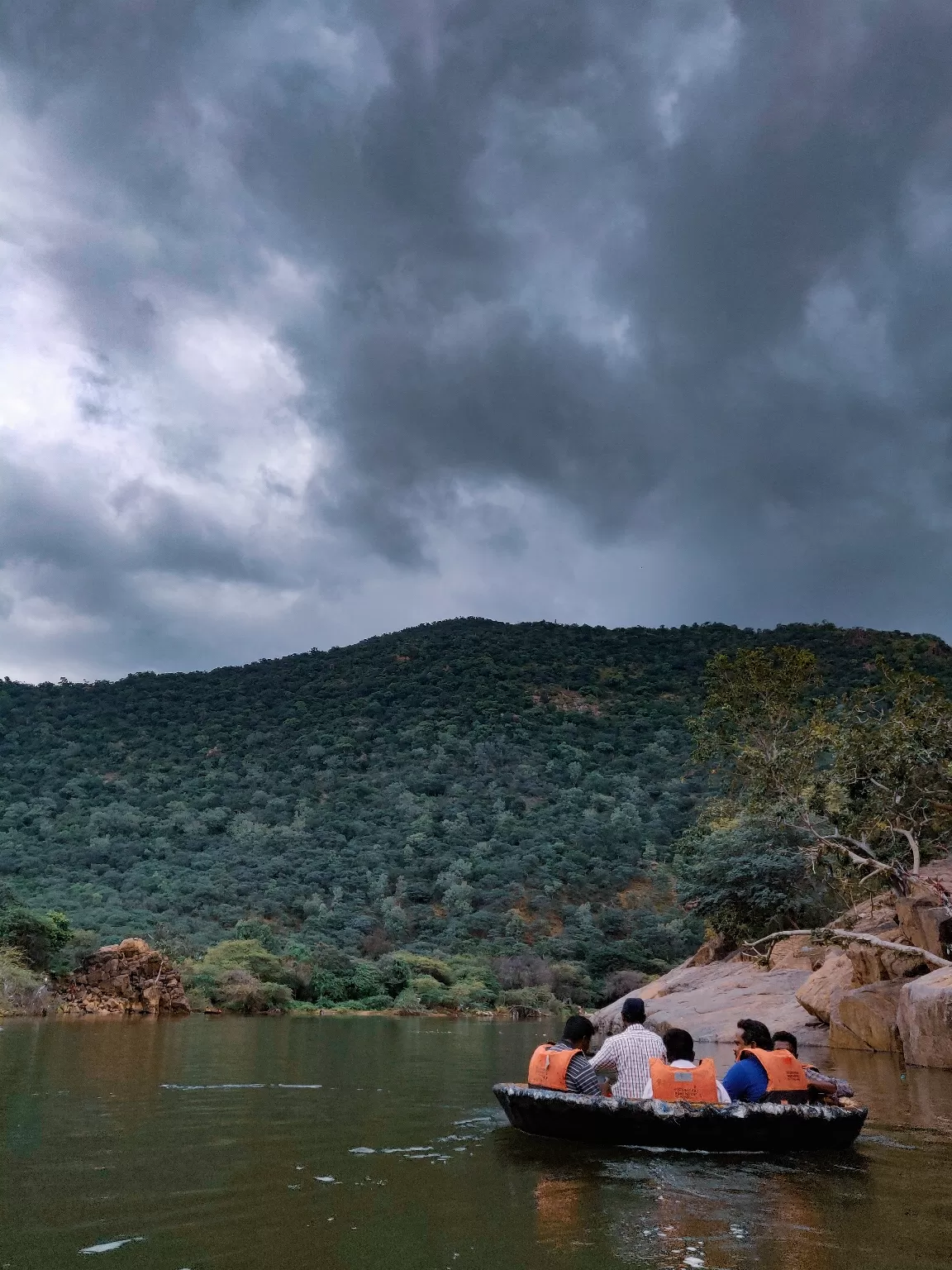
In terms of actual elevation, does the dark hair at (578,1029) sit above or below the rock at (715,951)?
below

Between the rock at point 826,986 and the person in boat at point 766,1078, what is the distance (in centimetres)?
1112

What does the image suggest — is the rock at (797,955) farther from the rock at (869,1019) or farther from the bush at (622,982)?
the bush at (622,982)

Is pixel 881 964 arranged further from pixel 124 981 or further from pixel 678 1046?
pixel 124 981

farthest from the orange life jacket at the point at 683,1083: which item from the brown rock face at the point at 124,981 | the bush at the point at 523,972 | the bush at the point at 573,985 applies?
the bush at the point at 573,985

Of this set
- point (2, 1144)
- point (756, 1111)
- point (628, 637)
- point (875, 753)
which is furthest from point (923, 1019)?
point (628, 637)

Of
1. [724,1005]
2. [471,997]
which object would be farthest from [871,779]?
[471,997]

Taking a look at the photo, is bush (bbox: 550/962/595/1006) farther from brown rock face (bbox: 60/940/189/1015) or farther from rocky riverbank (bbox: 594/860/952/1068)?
brown rock face (bbox: 60/940/189/1015)

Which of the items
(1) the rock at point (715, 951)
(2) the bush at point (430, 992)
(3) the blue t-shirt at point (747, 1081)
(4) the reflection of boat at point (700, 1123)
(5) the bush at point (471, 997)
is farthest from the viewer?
(5) the bush at point (471, 997)

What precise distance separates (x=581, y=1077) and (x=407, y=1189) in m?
2.49

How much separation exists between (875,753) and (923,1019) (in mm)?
5402

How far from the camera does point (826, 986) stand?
19.8m

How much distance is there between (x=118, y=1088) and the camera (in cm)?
1184

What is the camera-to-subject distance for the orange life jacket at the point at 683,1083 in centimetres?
788

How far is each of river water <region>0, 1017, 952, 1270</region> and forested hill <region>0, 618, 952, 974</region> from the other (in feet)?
103
